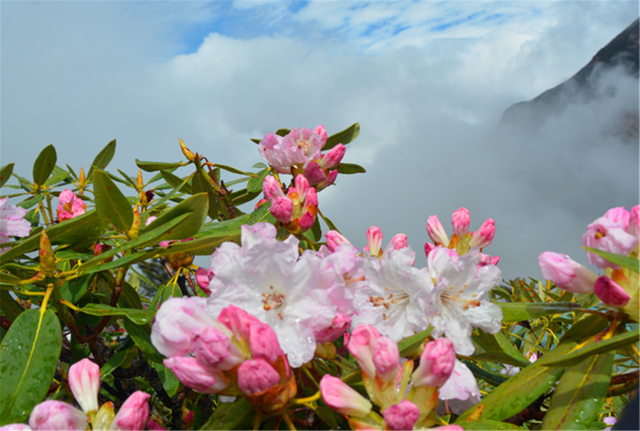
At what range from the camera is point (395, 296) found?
3.20ft

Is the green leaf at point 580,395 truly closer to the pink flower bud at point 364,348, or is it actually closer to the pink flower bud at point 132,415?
the pink flower bud at point 364,348

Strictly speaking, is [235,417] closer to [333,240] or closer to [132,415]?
[132,415]

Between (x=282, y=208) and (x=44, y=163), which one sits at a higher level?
(x=44, y=163)

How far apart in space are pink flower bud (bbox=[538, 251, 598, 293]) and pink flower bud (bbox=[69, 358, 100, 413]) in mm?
891

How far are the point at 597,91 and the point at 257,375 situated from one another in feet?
212

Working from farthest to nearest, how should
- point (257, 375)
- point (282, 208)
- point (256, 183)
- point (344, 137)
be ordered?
point (344, 137), point (256, 183), point (282, 208), point (257, 375)

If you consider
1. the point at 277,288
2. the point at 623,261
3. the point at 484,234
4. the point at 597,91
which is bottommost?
the point at 597,91

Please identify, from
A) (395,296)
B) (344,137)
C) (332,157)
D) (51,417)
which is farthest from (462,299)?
(344,137)

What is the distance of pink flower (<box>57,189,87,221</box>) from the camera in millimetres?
1869

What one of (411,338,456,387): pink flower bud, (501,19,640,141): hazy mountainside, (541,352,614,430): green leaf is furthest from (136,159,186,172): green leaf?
(501,19,640,141): hazy mountainside

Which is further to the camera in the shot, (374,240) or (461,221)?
(461,221)

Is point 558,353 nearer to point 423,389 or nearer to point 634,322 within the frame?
point 634,322

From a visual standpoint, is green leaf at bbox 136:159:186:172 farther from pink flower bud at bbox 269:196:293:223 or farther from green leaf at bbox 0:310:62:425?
green leaf at bbox 0:310:62:425

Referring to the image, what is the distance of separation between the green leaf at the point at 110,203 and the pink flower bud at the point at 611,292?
3.43 feet
